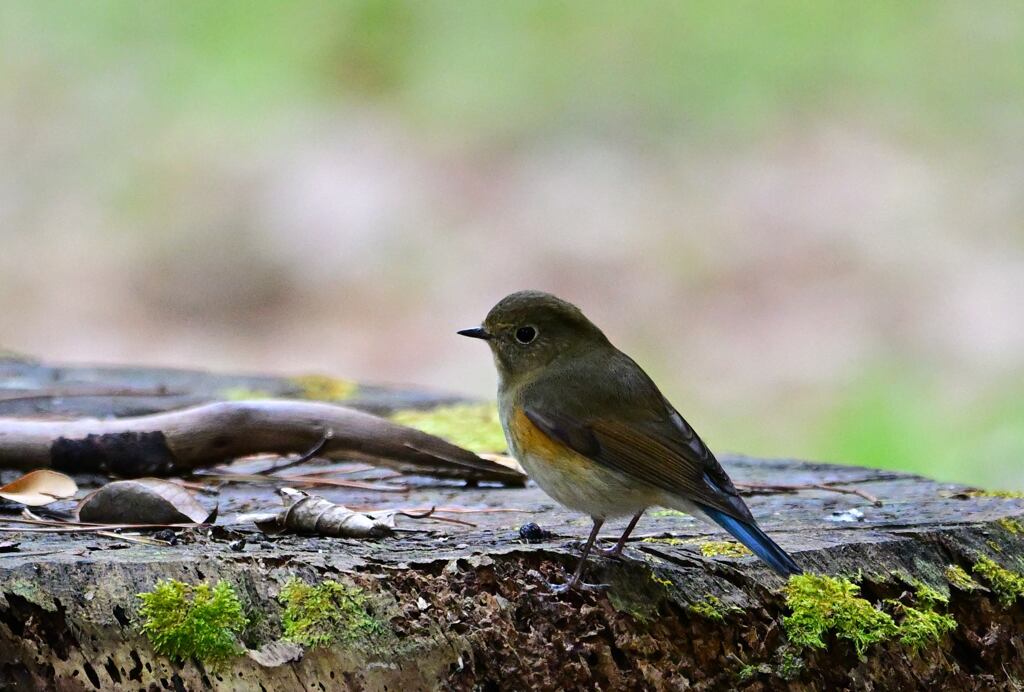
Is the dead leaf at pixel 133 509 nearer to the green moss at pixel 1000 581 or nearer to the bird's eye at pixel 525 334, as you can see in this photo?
the bird's eye at pixel 525 334

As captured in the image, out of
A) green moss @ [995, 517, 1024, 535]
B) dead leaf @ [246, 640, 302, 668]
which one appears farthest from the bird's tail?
dead leaf @ [246, 640, 302, 668]

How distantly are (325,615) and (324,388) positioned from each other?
2.94 meters

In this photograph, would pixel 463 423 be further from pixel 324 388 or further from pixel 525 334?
pixel 525 334

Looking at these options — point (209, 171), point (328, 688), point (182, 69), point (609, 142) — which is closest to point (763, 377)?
point (609, 142)

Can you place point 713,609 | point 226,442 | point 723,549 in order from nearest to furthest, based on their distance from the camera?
point 713,609
point 723,549
point 226,442

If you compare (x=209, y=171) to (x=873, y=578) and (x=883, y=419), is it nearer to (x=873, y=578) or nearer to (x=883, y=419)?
(x=883, y=419)

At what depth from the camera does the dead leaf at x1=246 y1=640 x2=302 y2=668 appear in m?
2.53

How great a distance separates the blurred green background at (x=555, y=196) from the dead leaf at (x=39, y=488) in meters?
4.85

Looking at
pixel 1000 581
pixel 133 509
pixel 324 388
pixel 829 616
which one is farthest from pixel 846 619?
pixel 324 388

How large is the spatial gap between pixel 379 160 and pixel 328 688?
8783mm

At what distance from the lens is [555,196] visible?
10883 millimetres

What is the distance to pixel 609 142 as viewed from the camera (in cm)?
1136

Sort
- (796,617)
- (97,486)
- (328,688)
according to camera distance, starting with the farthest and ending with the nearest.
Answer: (97,486), (796,617), (328,688)

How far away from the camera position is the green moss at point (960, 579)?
3148 mm
